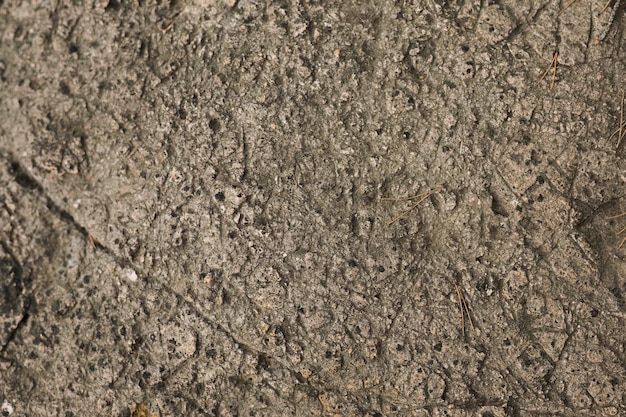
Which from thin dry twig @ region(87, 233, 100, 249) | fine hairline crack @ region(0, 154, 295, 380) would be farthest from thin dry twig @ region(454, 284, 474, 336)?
thin dry twig @ region(87, 233, 100, 249)

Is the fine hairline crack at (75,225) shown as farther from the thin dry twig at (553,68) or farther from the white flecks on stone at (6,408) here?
the thin dry twig at (553,68)

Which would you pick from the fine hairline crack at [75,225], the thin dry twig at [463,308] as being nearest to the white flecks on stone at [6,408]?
the fine hairline crack at [75,225]

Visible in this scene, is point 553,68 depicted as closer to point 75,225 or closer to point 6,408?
point 75,225

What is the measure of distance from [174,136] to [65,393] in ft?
2.69

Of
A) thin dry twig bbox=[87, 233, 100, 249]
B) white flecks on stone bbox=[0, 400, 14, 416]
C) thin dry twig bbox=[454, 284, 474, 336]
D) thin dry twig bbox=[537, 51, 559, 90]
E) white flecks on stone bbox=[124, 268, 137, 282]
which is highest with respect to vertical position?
thin dry twig bbox=[537, 51, 559, 90]

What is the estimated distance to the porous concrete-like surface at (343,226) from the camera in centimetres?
180

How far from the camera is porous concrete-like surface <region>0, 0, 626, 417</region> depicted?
1801mm

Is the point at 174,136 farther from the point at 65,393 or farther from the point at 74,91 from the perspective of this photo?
the point at 65,393

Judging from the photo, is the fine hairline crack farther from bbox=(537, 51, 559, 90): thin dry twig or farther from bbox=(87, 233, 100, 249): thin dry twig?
bbox=(537, 51, 559, 90): thin dry twig

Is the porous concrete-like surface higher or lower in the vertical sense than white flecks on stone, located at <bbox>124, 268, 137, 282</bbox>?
higher

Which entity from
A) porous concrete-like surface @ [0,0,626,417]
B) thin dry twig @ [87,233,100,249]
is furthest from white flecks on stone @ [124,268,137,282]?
thin dry twig @ [87,233,100,249]

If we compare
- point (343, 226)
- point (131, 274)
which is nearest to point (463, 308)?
point (343, 226)

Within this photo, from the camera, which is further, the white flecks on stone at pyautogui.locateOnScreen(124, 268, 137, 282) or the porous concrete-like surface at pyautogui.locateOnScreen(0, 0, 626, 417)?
the white flecks on stone at pyautogui.locateOnScreen(124, 268, 137, 282)

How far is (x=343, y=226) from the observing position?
6.05 feet
